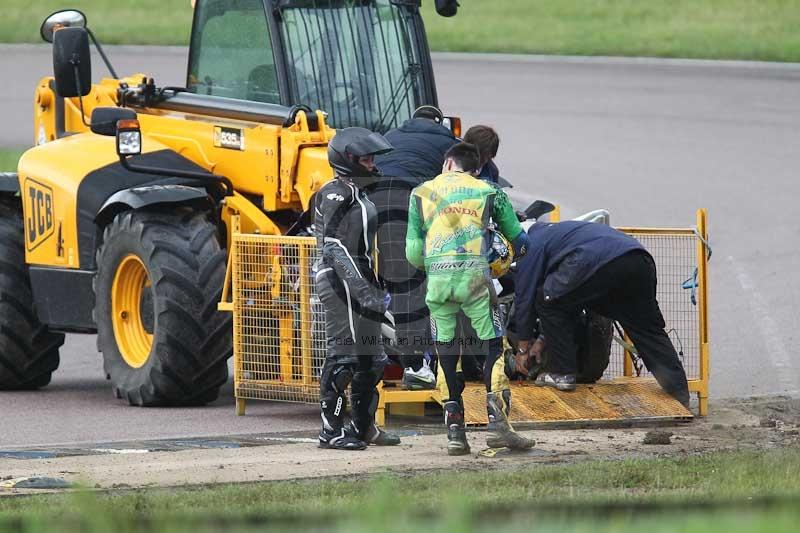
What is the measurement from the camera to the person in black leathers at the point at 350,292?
8898 millimetres

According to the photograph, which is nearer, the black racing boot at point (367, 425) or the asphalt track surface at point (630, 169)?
the black racing boot at point (367, 425)

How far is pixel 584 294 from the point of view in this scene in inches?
400

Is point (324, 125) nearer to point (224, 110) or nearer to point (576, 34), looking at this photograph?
point (224, 110)

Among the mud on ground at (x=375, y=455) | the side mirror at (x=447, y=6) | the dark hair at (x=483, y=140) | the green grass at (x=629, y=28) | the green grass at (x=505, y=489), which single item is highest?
the green grass at (x=629, y=28)

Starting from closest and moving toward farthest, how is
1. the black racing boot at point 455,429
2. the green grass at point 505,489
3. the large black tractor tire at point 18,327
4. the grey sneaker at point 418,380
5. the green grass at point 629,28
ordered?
the green grass at point 505,489
the black racing boot at point 455,429
the grey sneaker at point 418,380
the large black tractor tire at point 18,327
the green grass at point 629,28

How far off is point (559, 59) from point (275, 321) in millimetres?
23203

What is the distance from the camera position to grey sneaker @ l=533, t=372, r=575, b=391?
10.2m

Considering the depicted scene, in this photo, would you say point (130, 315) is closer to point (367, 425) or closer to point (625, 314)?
point (367, 425)

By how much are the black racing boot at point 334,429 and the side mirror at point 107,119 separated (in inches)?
122

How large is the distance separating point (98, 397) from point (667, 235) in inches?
177

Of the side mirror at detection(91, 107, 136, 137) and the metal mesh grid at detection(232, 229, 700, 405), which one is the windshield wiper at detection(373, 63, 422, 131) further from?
the side mirror at detection(91, 107, 136, 137)

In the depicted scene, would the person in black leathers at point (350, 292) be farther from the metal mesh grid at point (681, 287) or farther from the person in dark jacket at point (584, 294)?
the metal mesh grid at point (681, 287)

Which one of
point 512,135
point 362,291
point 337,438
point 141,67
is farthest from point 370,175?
point 141,67

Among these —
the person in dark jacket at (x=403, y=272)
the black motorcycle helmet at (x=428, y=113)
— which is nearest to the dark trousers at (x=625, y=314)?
the person in dark jacket at (x=403, y=272)
